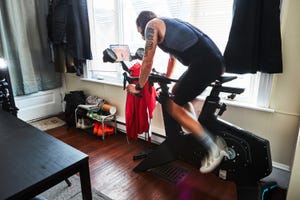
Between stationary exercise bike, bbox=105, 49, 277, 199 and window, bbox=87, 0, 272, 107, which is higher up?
window, bbox=87, 0, 272, 107

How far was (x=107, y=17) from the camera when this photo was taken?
8.68 ft

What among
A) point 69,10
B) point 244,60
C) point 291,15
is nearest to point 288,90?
point 244,60

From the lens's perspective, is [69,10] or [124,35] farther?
[69,10]

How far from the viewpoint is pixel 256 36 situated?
60.9 inches

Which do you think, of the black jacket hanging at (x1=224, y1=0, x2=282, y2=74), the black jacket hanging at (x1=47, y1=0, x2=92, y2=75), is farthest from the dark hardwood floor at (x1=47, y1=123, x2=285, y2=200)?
the black jacket hanging at (x1=47, y1=0, x2=92, y2=75)

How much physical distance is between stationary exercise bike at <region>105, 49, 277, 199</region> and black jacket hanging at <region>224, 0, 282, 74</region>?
22 cm

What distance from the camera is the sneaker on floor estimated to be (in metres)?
1.55

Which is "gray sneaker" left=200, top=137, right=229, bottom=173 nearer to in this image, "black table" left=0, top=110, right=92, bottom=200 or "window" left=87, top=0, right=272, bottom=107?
"window" left=87, top=0, right=272, bottom=107

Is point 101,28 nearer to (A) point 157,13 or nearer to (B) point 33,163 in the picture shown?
(A) point 157,13

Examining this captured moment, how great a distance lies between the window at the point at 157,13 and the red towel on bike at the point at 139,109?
32cm

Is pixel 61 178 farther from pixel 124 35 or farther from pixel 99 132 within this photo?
pixel 124 35

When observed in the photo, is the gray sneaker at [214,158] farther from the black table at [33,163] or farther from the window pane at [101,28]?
the window pane at [101,28]

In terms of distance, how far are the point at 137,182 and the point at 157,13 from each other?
1.69 meters

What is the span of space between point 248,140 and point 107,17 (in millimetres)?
2167
